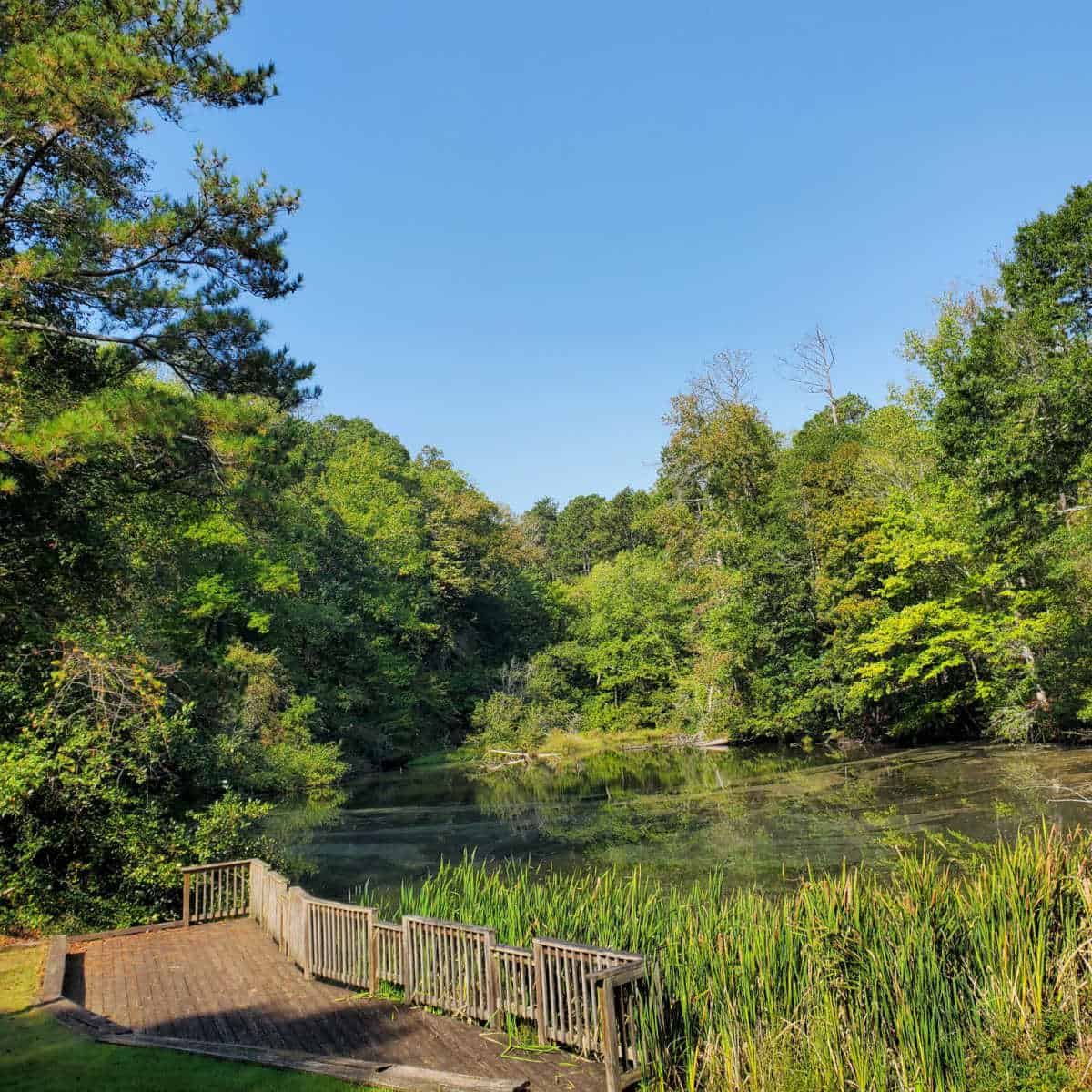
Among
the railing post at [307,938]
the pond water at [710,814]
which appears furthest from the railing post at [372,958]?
the pond water at [710,814]

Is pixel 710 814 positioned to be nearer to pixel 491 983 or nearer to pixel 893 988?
pixel 491 983

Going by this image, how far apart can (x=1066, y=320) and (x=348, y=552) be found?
29.9m

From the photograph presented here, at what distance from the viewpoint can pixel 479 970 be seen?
6.61 m

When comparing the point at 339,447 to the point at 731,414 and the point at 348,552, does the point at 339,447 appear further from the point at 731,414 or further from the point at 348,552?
the point at 731,414

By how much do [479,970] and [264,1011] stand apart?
221 cm

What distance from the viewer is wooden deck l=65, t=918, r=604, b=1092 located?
5.96 metres

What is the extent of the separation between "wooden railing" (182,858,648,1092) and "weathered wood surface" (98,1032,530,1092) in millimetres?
656

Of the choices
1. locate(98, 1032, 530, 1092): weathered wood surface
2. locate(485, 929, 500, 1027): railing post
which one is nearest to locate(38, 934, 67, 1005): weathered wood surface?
locate(98, 1032, 530, 1092): weathered wood surface

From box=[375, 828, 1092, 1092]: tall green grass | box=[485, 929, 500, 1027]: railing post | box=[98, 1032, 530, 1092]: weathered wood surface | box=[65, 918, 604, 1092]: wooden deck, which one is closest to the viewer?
box=[375, 828, 1092, 1092]: tall green grass

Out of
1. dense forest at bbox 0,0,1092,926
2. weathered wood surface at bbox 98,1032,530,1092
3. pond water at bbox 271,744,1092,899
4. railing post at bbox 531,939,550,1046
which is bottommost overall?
pond water at bbox 271,744,1092,899

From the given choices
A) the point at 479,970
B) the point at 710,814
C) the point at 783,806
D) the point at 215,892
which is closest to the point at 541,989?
the point at 479,970

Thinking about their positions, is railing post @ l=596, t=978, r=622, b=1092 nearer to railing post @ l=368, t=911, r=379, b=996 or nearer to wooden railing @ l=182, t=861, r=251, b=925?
railing post @ l=368, t=911, r=379, b=996

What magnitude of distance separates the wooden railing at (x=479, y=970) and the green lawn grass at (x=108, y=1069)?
4.89 ft

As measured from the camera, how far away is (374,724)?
118 ft
